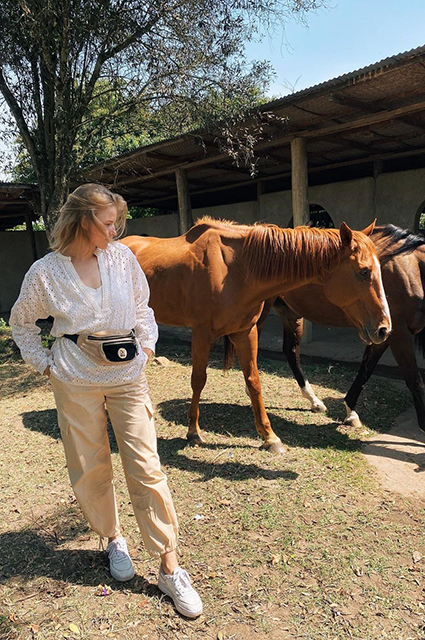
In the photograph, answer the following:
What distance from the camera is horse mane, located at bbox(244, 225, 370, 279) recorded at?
3.03 m

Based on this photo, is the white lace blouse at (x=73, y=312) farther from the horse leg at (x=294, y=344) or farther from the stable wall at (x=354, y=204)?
the stable wall at (x=354, y=204)

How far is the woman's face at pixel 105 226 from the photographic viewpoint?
6.11ft

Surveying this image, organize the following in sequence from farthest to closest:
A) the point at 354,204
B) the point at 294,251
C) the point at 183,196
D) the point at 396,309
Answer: the point at 183,196 → the point at 354,204 → the point at 396,309 → the point at 294,251

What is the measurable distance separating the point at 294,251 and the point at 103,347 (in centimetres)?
174

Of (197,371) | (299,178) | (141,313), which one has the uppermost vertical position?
(299,178)

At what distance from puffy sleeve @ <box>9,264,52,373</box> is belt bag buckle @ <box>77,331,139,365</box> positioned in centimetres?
23

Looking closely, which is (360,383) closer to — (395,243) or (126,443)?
(395,243)

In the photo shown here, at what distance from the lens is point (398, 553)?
7.61 feet

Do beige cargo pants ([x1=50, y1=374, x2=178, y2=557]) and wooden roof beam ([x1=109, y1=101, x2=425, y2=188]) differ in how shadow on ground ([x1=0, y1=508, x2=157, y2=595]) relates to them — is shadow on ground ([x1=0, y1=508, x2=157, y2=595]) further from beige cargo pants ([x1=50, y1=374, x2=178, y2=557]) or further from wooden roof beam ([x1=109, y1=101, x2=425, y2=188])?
wooden roof beam ([x1=109, y1=101, x2=425, y2=188])

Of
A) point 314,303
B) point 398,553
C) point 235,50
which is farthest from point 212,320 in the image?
point 235,50

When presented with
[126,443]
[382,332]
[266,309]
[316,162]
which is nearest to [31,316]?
[126,443]

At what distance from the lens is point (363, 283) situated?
116 inches

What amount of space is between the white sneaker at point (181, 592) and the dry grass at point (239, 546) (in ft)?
0.15

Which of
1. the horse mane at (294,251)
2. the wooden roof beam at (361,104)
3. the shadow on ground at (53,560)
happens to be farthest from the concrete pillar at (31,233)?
the shadow on ground at (53,560)
